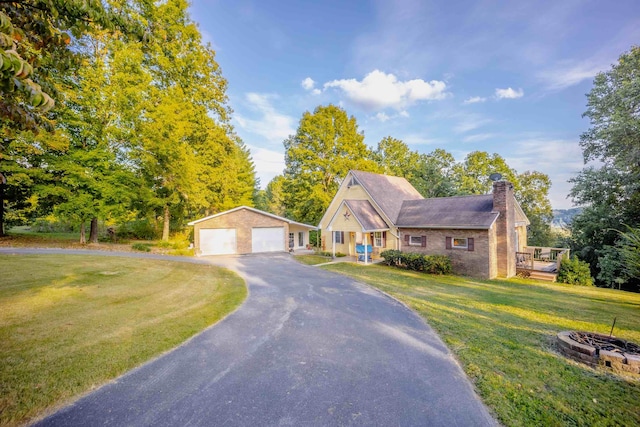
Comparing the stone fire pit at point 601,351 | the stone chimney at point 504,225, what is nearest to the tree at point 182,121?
the stone chimney at point 504,225

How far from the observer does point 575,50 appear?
13.0 meters

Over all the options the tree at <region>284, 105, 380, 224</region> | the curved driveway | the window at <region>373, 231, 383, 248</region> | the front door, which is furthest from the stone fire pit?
the tree at <region>284, 105, 380, 224</region>

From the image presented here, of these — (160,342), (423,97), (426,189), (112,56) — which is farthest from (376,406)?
(426,189)

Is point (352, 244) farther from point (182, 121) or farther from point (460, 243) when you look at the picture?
point (182, 121)

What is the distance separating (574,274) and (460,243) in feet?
21.8

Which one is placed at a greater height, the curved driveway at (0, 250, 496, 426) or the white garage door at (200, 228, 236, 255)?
the white garage door at (200, 228, 236, 255)

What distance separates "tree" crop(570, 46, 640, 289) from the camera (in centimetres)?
1600

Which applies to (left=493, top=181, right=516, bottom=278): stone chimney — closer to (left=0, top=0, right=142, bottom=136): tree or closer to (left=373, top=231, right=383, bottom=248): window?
(left=373, top=231, right=383, bottom=248): window

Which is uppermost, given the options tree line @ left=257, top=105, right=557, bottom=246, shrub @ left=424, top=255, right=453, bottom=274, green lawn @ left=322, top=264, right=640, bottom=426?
tree line @ left=257, top=105, right=557, bottom=246

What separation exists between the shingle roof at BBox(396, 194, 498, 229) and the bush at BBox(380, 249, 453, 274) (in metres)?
2.15

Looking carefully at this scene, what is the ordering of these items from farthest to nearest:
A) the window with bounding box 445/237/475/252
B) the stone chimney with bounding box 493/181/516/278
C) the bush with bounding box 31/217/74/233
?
the bush with bounding box 31/217/74/233, the window with bounding box 445/237/475/252, the stone chimney with bounding box 493/181/516/278

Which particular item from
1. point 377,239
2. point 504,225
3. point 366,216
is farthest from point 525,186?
point 366,216

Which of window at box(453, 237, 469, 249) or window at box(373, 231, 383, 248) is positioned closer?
window at box(453, 237, 469, 249)

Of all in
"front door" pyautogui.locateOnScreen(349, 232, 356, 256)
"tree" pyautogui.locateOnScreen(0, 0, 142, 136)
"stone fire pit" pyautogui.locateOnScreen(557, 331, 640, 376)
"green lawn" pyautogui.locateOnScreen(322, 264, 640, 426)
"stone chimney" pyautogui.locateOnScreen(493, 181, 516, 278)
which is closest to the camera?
"tree" pyautogui.locateOnScreen(0, 0, 142, 136)
